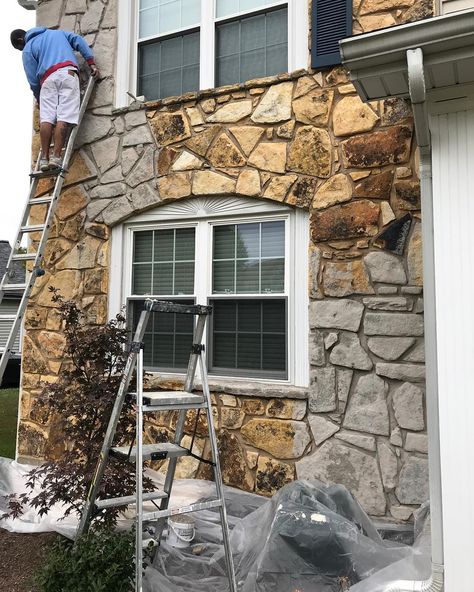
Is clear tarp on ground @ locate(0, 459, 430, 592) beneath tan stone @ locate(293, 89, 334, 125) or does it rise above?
beneath

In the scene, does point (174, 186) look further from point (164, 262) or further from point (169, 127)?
point (164, 262)

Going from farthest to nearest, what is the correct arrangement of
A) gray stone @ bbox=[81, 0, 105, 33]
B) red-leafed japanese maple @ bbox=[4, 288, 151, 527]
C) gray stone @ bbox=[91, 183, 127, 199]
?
gray stone @ bbox=[81, 0, 105, 33]
gray stone @ bbox=[91, 183, 127, 199]
red-leafed japanese maple @ bbox=[4, 288, 151, 527]

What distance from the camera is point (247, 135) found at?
15.0 feet

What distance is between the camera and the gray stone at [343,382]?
4031mm

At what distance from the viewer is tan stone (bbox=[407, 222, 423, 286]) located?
12.6ft

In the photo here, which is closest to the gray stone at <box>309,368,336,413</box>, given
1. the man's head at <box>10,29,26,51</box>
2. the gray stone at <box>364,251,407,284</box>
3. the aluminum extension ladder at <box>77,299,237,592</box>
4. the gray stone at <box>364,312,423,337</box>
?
the gray stone at <box>364,312,423,337</box>

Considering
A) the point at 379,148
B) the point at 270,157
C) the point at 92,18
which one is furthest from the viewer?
the point at 92,18

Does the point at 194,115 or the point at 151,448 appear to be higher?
the point at 194,115

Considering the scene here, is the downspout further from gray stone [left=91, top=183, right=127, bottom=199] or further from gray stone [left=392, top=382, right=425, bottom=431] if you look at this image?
gray stone [left=91, top=183, right=127, bottom=199]

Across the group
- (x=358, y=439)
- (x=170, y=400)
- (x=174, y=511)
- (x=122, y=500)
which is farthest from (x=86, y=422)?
(x=358, y=439)

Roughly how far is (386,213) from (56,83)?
3.45 metres

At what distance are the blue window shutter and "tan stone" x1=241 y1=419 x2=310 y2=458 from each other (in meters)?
3.02

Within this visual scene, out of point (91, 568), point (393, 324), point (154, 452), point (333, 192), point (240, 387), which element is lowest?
point (91, 568)

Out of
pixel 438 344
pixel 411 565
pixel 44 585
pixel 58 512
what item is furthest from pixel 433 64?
pixel 58 512
